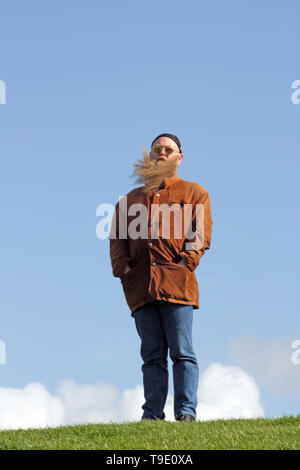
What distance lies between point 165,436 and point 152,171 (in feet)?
10.6

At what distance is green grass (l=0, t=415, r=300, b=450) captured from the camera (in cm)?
642

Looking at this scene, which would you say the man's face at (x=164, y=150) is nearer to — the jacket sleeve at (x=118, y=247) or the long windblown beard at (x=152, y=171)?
the long windblown beard at (x=152, y=171)

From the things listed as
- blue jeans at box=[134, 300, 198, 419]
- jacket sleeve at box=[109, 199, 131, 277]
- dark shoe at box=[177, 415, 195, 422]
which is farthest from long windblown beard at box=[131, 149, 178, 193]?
dark shoe at box=[177, 415, 195, 422]

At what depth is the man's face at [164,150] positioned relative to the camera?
868 centimetres

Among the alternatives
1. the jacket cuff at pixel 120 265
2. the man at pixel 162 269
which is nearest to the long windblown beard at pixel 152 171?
the man at pixel 162 269

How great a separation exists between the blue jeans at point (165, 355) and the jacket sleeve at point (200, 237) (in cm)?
53

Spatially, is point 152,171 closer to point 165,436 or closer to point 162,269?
point 162,269

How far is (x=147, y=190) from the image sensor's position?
28.0 feet

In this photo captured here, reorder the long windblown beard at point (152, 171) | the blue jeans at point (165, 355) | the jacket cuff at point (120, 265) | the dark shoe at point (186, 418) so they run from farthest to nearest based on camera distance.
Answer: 1. the long windblown beard at point (152, 171)
2. the jacket cuff at point (120, 265)
3. the blue jeans at point (165, 355)
4. the dark shoe at point (186, 418)

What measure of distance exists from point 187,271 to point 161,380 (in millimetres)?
1284

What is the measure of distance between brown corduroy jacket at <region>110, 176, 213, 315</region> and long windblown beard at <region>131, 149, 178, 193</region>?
0.08m
